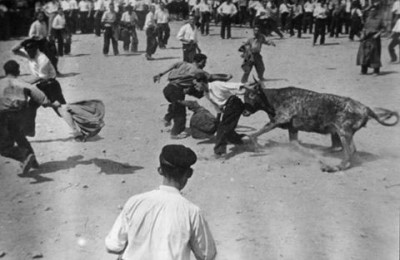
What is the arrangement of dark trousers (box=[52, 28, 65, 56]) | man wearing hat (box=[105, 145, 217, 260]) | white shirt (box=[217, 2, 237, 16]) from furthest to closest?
white shirt (box=[217, 2, 237, 16]) < dark trousers (box=[52, 28, 65, 56]) < man wearing hat (box=[105, 145, 217, 260])

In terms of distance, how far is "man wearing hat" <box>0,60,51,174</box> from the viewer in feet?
27.7

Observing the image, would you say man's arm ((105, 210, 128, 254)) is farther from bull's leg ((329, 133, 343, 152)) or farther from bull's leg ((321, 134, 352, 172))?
bull's leg ((329, 133, 343, 152))

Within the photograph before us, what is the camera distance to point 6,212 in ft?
24.4

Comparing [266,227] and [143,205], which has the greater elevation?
[143,205]

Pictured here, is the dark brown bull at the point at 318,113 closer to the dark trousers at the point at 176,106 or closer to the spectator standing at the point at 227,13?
the dark trousers at the point at 176,106

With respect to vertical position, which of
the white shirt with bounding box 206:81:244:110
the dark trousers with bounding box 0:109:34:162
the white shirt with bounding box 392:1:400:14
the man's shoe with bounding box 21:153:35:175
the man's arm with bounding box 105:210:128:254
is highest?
the man's arm with bounding box 105:210:128:254

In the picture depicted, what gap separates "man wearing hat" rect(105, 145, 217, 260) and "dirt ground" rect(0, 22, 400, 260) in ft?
8.64

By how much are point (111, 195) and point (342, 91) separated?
8279 millimetres

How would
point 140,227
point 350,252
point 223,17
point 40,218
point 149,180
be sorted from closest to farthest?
point 140,227 → point 350,252 → point 40,218 → point 149,180 → point 223,17

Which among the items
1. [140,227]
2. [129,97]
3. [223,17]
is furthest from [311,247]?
[223,17]

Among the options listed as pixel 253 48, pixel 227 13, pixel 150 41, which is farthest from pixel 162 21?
pixel 253 48

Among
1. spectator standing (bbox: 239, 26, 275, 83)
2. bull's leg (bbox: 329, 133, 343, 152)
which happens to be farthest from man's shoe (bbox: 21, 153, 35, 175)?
spectator standing (bbox: 239, 26, 275, 83)

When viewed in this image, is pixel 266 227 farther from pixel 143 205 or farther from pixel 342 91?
pixel 342 91

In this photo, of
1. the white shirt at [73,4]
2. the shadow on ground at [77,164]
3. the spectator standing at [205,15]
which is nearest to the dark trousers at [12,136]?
the shadow on ground at [77,164]
